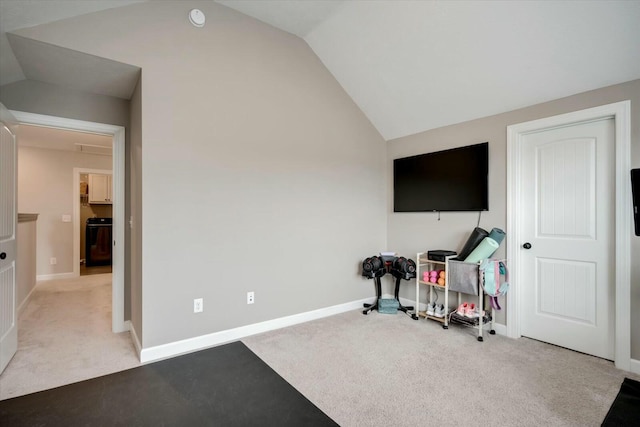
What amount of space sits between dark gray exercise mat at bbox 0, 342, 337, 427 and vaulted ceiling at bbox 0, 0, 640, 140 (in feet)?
7.82

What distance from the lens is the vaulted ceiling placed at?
7.06ft

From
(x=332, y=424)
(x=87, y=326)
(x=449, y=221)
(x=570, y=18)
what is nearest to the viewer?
(x=332, y=424)

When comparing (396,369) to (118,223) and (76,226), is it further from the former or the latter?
(76,226)

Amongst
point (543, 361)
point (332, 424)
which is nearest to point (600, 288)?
point (543, 361)

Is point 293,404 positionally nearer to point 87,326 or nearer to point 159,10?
point 87,326

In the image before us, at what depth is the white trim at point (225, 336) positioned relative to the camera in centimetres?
250

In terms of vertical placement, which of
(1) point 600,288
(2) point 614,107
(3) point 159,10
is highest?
(3) point 159,10

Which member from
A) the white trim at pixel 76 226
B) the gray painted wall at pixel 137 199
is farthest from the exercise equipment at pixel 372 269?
the white trim at pixel 76 226

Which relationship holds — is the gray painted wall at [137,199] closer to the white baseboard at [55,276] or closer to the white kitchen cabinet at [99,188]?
the white baseboard at [55,276]

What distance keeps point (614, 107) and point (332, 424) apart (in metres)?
3.13

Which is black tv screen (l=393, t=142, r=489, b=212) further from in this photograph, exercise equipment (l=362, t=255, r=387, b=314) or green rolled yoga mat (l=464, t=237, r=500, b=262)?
exercise equipment (l=362, t=255, r=387, b=314)

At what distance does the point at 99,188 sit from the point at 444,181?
23.5ft

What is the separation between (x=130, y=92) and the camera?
2959mm

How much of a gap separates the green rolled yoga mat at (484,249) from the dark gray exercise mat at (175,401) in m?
2.12
